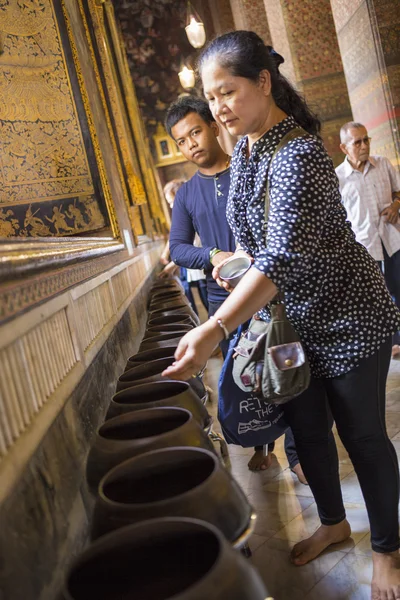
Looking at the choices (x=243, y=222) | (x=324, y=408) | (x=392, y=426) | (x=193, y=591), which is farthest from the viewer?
(x=392, y=426)

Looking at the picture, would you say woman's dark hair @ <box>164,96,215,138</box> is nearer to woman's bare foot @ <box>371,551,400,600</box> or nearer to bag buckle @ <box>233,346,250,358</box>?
bag buckle @ <box>233,346,250,358</box>

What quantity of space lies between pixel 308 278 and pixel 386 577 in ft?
3.13

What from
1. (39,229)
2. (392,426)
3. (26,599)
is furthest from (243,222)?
(39,229)

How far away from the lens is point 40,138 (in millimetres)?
3918

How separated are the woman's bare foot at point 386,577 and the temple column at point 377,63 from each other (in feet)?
15.3

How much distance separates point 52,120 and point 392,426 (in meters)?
2.77

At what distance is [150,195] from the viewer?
1311 cm

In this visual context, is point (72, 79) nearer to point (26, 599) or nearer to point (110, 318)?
point (110, 318)

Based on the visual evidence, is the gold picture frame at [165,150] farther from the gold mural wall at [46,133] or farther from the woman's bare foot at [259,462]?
the woman's bare foot at [259,462]

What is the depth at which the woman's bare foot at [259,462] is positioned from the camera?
3.09 m

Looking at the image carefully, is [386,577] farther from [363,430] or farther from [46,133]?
[46,133]

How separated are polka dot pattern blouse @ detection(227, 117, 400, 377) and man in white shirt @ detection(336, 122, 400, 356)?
10.1ft

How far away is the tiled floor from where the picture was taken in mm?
1999

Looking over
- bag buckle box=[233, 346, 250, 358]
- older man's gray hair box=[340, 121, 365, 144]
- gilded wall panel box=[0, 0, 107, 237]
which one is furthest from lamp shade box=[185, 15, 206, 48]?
bag buckle box=[233, 346, 250, 358]
